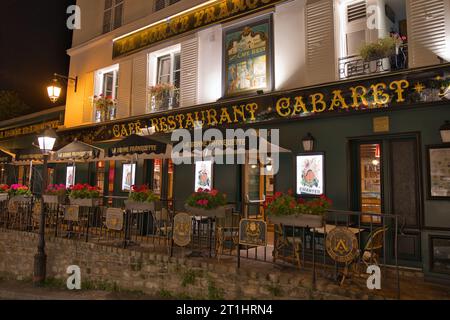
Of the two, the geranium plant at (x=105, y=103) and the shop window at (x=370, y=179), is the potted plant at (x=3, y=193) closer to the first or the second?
the geranium plant at (x=105, y=103)

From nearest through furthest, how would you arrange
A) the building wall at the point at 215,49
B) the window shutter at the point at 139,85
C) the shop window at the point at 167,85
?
the building wall at the point at 215,49
the shop window at the point at 167,85
the window shutter at the point at 139,85

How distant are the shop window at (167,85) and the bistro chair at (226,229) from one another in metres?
5.08

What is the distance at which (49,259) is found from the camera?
30.2 ft

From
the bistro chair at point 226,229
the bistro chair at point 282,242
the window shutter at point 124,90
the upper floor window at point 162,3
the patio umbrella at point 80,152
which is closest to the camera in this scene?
the bistro chair at point 282,242

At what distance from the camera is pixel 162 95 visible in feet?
37.4

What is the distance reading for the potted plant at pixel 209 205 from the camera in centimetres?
668

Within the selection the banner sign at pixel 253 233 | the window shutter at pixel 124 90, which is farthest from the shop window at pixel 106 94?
Result: the banner sign at pixel 253 233


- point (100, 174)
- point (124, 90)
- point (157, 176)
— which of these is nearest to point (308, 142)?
point (157, 176)

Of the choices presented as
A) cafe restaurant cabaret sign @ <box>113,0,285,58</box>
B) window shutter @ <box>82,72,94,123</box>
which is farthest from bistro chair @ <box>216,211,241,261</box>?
window shutter @ <box>82,72,94,123</box>

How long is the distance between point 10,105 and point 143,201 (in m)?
22.9

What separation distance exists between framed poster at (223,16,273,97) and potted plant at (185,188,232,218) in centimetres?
370

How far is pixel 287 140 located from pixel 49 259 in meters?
7.18

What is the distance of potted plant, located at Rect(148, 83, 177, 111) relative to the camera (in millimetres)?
11242

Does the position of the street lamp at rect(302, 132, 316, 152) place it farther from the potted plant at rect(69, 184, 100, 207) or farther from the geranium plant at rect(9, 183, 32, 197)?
the geranium plant at rect(9, 183, 32, 197)
